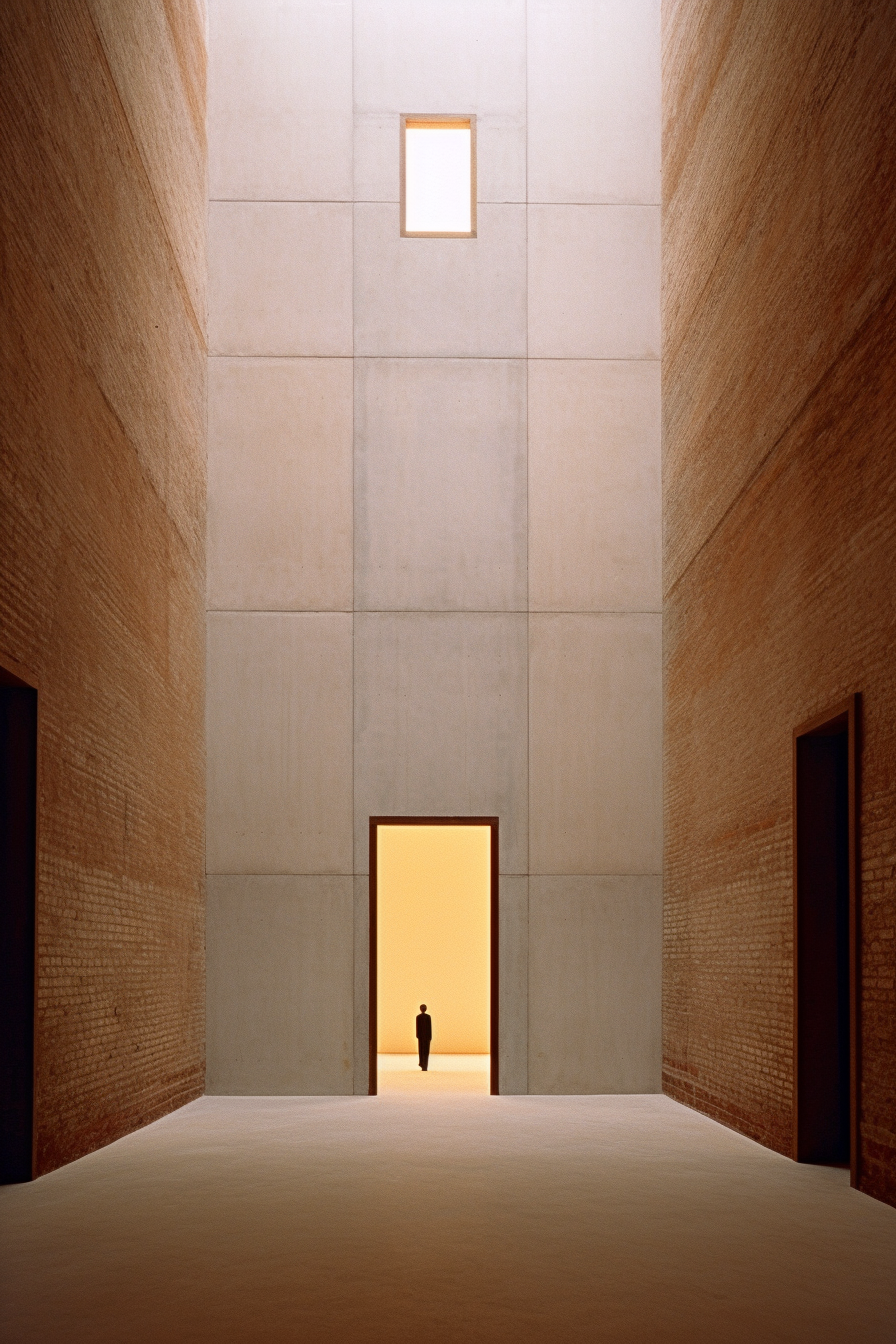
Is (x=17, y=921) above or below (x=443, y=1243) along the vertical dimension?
above

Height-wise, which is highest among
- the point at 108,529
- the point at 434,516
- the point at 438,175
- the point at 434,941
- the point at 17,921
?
the point at 438,175

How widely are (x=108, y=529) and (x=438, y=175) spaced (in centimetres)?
606

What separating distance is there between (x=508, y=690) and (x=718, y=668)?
2593 mm

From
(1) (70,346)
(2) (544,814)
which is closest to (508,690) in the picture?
(2) (544,814)

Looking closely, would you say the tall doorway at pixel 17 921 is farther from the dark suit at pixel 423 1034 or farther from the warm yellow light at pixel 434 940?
the warm yellow light at pixel 434 940

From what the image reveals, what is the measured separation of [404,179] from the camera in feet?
43.9

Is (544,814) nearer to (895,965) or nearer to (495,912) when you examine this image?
(495,912)

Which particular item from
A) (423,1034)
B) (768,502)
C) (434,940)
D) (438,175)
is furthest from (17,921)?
(434,940)

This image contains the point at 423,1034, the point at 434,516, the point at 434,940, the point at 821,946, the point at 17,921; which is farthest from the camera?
the point at 434,940

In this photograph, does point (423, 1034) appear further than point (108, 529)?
Yes

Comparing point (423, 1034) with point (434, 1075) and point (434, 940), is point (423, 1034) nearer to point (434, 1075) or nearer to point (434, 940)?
point (434, 1075)

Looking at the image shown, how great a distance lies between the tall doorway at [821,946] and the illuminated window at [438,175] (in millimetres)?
6983

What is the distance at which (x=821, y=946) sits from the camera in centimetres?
843

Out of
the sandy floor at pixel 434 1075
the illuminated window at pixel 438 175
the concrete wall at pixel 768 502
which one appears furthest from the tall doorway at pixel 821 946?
the illuminated window at pixel 438 175
